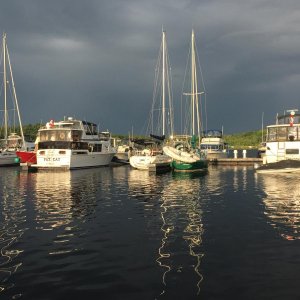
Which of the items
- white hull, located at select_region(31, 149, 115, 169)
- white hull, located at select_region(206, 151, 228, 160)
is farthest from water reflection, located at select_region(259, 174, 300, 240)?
white hull, located at select_region(206, 151, 228, 160)

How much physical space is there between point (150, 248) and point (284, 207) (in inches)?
453

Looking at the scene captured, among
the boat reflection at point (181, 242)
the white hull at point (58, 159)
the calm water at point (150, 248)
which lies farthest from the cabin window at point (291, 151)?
the white hull at point (58, 159)

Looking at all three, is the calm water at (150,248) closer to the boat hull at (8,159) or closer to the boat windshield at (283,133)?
the boat windshield at (283,133)

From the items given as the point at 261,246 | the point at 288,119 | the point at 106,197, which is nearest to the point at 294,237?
the point at 261,246

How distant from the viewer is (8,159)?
68188 millimetres

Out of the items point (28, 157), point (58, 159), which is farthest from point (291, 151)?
point (28, 157)

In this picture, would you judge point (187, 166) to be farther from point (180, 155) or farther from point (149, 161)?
point (149, 161)

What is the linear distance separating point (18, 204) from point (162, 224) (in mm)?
11014

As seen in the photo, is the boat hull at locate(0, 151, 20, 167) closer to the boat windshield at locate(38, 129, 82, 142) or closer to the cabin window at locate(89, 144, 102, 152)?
the boat windshield at locate(38, 129, 82, 142)

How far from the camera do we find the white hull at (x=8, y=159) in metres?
67.4

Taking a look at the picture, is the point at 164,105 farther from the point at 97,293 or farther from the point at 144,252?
the point at 97,293

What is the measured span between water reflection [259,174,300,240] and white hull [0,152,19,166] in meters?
49.6

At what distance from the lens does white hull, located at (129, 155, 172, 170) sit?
51.7 meters

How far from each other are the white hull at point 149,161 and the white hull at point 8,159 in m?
26.8
